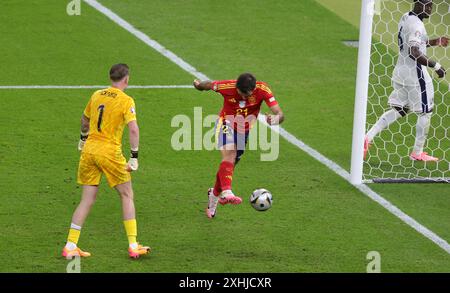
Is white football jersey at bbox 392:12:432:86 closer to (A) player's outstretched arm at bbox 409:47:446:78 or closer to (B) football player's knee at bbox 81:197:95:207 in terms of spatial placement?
(A) player's outstretched arm at bbox 409:47:446:78

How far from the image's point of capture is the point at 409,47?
1376 cm

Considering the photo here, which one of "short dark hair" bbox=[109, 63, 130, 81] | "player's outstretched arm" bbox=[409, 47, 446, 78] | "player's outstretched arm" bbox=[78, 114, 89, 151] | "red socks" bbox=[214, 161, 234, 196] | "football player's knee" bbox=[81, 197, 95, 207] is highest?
"player's outstretched arm" bbox=[409, 47, 446, 78]

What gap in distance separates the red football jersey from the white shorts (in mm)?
3156

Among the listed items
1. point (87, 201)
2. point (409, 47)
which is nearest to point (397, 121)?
point (409, 47)

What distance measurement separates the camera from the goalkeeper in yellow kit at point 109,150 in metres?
10.4

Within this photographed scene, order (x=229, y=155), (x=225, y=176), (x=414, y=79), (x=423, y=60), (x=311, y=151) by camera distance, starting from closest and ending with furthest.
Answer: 1. (x=225, y=176)
2. (x=229, y=155)
3. (x=423, y=60)
4. (x=414, y=79)
5. (x=311, y=151)

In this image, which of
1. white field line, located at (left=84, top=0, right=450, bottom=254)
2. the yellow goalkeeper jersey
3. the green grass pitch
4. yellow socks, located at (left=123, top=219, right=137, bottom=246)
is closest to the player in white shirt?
white field line, located at (left=84, top=0, right=450, bottom=254)

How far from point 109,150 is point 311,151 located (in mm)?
4656

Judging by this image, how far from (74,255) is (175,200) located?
87.6 inches

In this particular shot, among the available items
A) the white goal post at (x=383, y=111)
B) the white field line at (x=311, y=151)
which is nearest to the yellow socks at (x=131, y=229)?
the white field line at (x=311, y=151)

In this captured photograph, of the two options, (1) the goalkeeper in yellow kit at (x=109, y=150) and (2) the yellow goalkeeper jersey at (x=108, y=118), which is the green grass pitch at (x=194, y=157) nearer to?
(1) the goalkeeper in yellow kit at (x=109, y=150)

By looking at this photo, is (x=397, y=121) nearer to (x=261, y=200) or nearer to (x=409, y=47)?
(x=409, y=47)

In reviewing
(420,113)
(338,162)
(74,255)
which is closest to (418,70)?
(420,113)

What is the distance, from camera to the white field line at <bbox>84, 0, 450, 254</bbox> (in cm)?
1164
